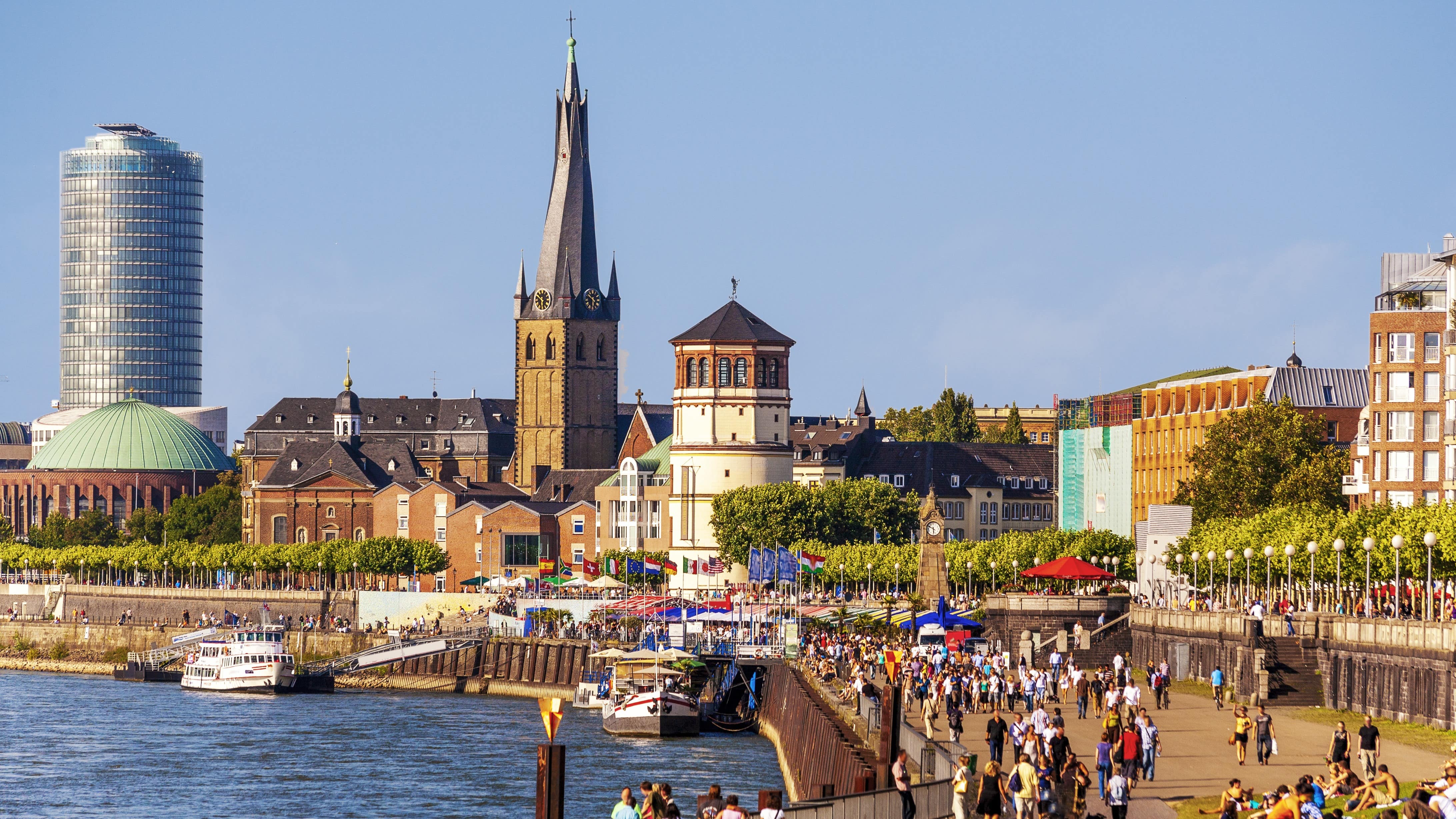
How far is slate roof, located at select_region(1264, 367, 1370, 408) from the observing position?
131375mm

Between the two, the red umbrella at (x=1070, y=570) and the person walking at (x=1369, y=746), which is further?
the red umbrella at (x=1070, y=570)

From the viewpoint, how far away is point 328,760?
83.2 meters

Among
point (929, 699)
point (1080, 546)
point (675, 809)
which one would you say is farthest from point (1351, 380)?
point (675, 809)

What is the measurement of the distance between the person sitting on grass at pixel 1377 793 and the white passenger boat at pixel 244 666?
91606mm

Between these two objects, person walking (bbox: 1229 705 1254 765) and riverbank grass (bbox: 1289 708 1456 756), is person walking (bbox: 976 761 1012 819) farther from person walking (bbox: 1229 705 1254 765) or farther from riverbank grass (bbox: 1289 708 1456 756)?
person walking (bbox: 1229 705 1254 765)

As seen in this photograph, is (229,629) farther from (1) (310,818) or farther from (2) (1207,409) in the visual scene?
(1) (310,818)

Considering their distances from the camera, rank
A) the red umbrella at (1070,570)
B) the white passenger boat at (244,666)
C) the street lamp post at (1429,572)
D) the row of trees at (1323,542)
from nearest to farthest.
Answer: the street lamp post at (1429,572), the row of trees at (1323,542), the red umbrella at (1070,570), the white passenger boat at (244,666)

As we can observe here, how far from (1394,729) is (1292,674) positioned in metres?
11.4

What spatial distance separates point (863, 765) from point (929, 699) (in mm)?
13626

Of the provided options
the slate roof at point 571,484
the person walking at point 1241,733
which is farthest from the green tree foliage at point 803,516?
the person walking at point 1241,733

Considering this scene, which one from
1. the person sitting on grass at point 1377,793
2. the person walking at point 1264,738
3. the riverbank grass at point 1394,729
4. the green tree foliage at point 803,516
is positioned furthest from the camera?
the green tree foliage at point 803,516

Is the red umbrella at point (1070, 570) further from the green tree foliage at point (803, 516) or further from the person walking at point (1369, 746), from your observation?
the green tree foliage at point (803, 516)

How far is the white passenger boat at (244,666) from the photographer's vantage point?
123m

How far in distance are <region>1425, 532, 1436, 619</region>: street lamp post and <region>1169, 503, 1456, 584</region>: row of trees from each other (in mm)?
293
